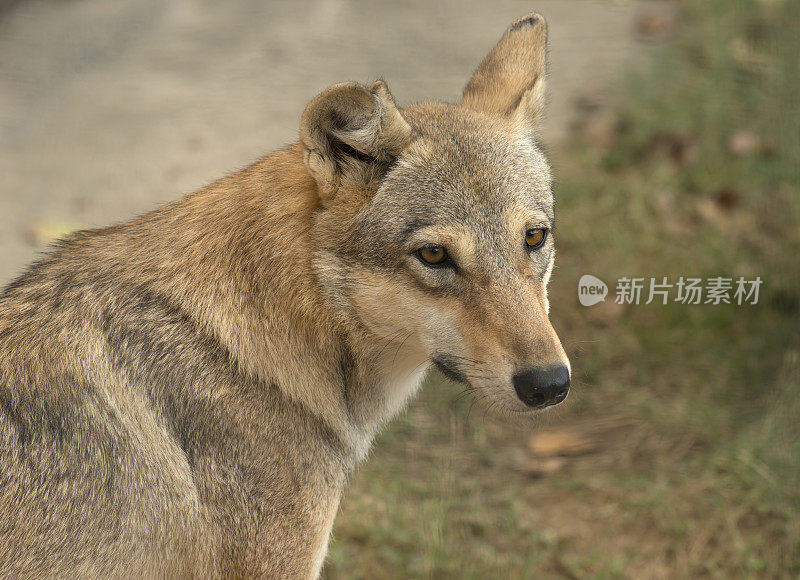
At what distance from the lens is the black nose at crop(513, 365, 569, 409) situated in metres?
3.41

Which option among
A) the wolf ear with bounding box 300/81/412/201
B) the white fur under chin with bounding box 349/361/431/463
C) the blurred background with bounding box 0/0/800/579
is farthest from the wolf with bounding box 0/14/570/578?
the blurred background with bounding box 0/0/800/579

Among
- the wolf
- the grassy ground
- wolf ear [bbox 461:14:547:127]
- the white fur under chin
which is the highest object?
wolf ear [bbox 461:14:547:127]

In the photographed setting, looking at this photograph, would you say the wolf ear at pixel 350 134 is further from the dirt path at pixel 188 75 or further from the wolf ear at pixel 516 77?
the dirt path at pixel 188 75

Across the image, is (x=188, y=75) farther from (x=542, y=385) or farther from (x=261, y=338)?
(x=542, y=385)

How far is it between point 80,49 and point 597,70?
5679mm

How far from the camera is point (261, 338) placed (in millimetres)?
3705

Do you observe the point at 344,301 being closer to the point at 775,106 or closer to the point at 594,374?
the point at 594,374

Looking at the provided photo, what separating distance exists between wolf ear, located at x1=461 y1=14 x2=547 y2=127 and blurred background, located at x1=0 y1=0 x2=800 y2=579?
0.77 meters

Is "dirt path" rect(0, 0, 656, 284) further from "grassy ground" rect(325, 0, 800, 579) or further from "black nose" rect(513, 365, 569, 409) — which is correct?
"black nose" rect(513, 365, 569, 409)

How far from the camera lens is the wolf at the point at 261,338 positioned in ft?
11.2

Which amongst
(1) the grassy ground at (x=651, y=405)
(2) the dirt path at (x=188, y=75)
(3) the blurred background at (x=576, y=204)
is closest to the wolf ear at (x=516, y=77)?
(3) the blurred background at (x=576, y=204)

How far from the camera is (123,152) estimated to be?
8.45 metres
